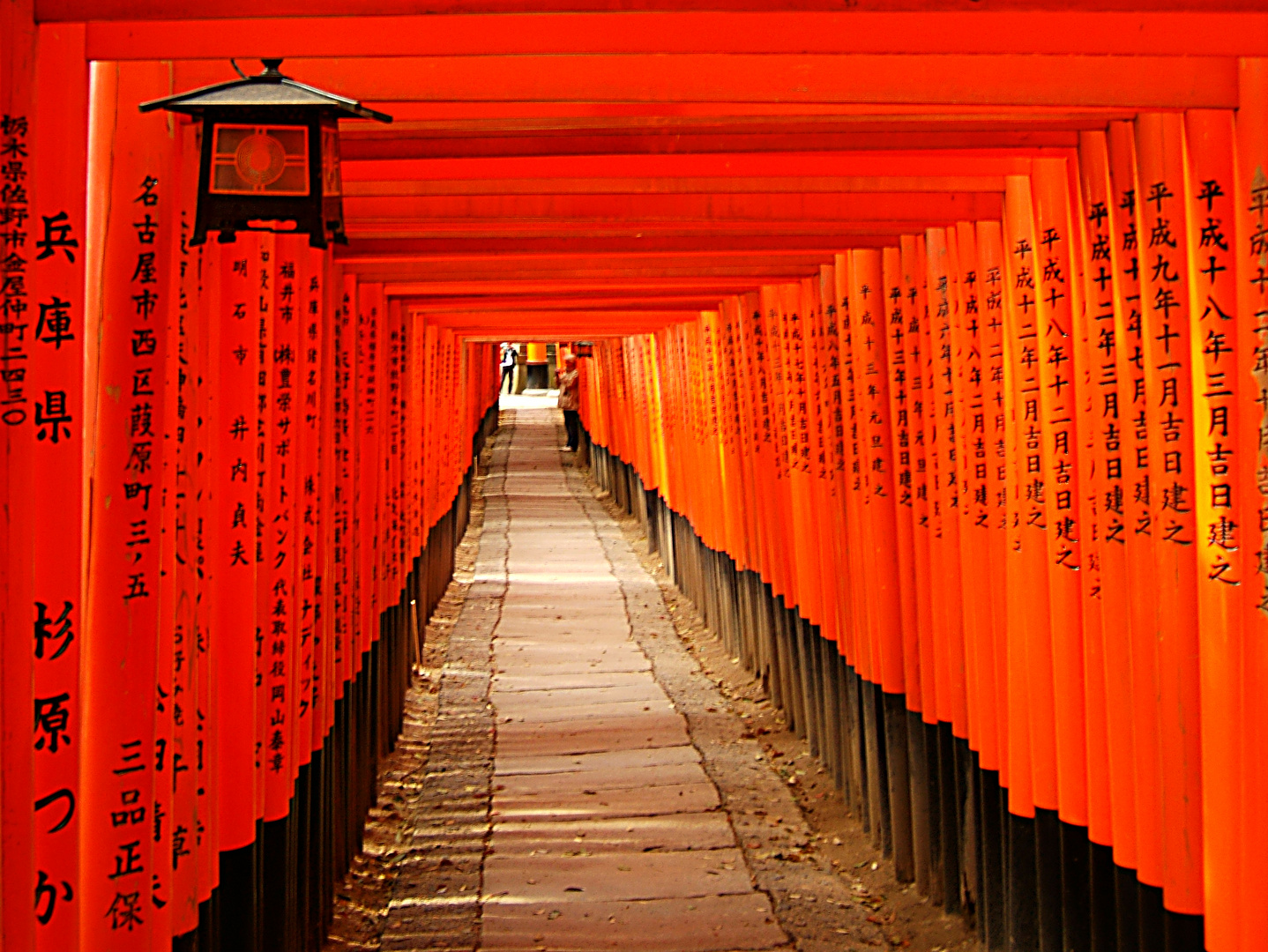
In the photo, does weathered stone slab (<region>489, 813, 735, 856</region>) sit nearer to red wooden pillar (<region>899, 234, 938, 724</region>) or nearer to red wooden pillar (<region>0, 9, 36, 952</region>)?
red wooden pillar (<region>899, 234, 938, 724</region>)

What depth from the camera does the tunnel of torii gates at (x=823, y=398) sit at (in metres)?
3.06

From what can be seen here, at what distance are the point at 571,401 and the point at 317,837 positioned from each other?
91.9ft

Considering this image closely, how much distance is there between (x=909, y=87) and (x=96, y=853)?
2.83 metres

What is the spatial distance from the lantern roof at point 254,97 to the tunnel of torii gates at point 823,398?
5.6 inches

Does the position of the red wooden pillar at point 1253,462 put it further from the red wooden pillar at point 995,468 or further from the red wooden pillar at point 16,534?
the red wooden pillar at point 16,534

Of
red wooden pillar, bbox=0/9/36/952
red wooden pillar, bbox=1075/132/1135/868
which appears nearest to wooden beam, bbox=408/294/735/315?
red wooden pillar, bbox=1075/132/1135/868

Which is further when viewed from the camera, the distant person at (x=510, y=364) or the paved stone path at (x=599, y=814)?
the distant person at (x=510, y=364)

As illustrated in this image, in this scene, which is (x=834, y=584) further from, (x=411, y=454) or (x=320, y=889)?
(x=411, y=454)

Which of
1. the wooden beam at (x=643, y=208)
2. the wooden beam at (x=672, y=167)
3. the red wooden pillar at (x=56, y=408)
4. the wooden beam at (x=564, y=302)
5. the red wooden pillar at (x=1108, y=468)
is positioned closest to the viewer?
the red wooden pillar at (x=56, y=408)

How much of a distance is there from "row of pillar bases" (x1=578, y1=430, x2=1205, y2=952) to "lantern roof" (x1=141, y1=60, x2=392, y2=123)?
10.6 ft

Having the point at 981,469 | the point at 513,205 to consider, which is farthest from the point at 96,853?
the point at 981,469

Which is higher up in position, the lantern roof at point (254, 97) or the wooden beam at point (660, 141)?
the wooden beam at point (660, 141)

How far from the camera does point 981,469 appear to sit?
18.8 ft

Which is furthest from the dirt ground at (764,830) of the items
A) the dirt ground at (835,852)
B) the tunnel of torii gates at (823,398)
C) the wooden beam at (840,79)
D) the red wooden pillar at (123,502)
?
the wooden beam at (840,79)
